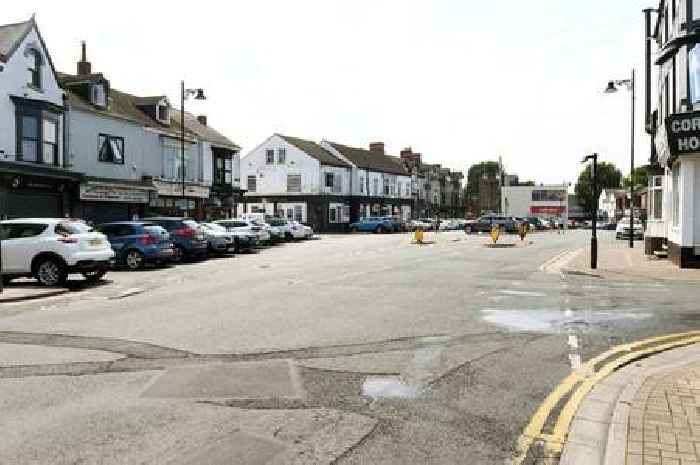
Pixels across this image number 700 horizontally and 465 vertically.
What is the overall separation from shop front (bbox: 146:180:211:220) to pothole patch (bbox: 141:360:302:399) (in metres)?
33.4

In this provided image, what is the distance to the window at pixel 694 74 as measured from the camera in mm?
21125

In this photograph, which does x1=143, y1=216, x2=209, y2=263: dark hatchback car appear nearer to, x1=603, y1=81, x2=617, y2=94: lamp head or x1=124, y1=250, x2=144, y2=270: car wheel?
x1=124, y1=250, x2=144, y2=270: car wheel

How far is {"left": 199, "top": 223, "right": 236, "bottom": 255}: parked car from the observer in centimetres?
2983

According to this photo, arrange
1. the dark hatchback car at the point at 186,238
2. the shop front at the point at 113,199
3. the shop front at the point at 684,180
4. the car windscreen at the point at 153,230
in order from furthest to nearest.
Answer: the shop front at the point at 113,199, the dark hatchback car at the point at 186,238, the car windscreen at the point at 153,230, the shop front at the point at 684,180

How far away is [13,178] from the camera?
28.7m

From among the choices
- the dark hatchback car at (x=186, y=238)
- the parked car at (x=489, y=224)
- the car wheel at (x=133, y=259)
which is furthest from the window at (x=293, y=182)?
the car wheel at (x=133, y=259)

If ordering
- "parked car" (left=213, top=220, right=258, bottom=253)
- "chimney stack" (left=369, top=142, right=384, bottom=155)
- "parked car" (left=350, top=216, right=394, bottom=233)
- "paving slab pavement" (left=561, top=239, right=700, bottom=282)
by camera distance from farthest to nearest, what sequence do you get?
"chimney stack" (left=369, top=142, right=384, bottom=155) < "parked car" (left=350, top=216, right=394, bottom=233) < "parked car" (left=213, top=220, right=258, bottom=253) < "paving slab pavement" (left=561, top=239, right=700, bottom=282)

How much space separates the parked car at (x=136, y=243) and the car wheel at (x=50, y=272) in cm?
586

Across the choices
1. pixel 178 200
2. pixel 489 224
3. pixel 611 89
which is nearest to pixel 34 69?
pixel 178 200

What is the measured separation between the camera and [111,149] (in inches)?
1468

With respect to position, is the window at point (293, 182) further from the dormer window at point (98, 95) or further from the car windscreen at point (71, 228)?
the car windscreen at point (71, 228)

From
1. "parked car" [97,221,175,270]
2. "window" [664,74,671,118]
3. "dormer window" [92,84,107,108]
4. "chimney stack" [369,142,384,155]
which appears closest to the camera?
"parked car" [97,221,175,270]

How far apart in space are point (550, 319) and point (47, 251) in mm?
13087

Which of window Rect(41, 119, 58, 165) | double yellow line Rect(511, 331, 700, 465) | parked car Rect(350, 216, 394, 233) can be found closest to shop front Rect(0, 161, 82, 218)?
window Rect(41, 119, 58, 165)
